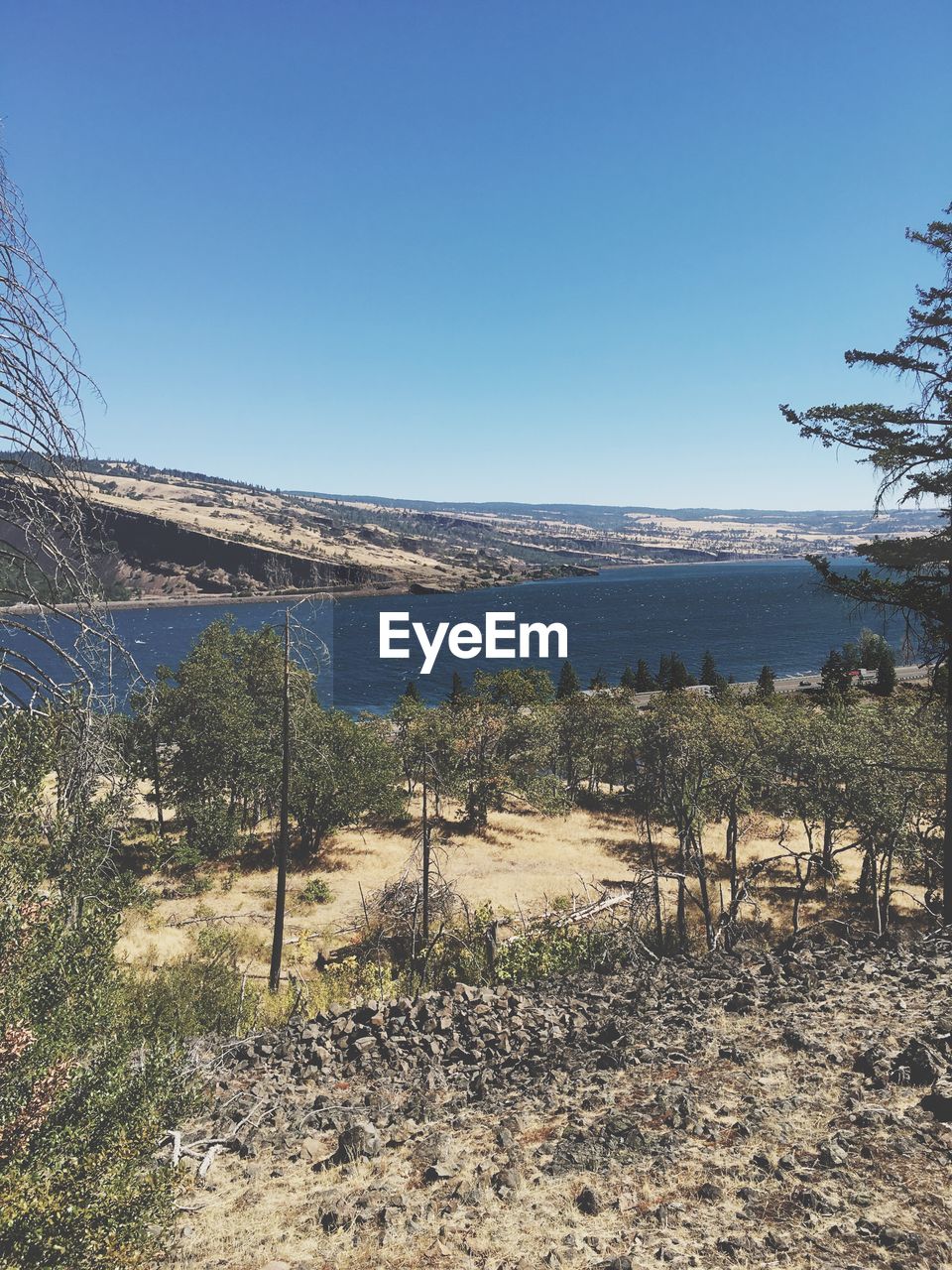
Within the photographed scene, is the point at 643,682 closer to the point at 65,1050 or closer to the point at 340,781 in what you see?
the point at 340,781

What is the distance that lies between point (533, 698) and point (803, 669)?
70.7 meters

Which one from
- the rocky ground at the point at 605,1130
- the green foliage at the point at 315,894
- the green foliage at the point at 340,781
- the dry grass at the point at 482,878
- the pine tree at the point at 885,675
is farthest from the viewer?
the pine tree at the point at 885,675

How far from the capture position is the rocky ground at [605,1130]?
6.19 metres

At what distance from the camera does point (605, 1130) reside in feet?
25.3

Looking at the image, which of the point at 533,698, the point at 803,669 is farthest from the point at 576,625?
the point at 533,698

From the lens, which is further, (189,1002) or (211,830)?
(211,830)

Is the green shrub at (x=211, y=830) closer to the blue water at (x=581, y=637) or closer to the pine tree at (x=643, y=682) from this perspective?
the blue water at (x=581, y=637)

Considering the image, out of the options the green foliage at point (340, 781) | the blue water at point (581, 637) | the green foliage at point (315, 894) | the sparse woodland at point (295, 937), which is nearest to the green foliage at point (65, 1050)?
the sparse woodland at point (295, 937)

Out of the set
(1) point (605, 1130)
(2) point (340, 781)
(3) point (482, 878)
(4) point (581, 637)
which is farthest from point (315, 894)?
(4) point (581, 637)

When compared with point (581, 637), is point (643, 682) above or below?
above

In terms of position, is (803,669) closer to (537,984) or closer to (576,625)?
→ (576,625)

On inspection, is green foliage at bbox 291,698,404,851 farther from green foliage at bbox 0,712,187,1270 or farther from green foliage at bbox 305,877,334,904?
green foliage at bbox 0,712,187,1270

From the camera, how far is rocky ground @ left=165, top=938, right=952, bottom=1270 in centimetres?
619

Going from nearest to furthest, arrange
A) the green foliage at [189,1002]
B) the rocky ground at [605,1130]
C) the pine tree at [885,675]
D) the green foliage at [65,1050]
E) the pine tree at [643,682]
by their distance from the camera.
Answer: the green foliage at [65,1050] → the rocky ground at [605,1130] → the green foliage at [189,1002] → the pine tree at [885,675] → the pine tree at [643,682]
